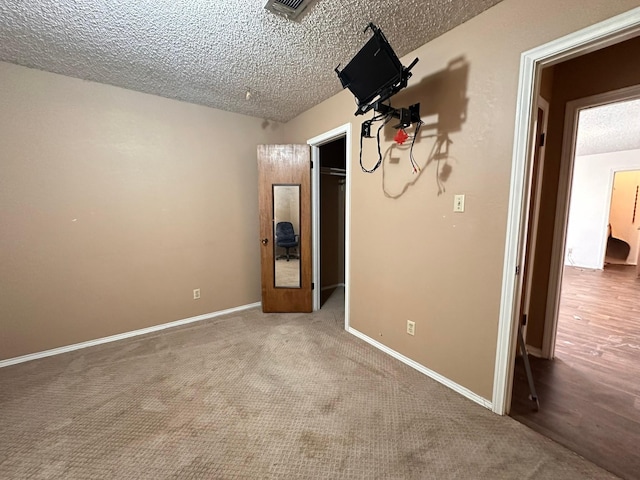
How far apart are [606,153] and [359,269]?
7119 mm

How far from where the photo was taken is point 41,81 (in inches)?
87.6

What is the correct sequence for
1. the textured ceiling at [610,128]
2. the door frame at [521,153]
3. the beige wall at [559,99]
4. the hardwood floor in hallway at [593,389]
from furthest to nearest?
the textured ceiling at [610,128] < the beige wall at [559,99] < the hardwood floor in hallway at [593,389] < the door frame at [521,153]

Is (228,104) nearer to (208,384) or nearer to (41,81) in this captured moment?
(41,81)

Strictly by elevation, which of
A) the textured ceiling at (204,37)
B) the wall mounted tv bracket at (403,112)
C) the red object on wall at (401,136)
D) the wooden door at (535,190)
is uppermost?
the textured ceiling at (204,37)

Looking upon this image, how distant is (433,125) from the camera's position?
1.90m

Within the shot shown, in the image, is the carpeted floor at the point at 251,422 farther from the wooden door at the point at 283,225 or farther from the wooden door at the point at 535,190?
the wooden door at the point at 535,190

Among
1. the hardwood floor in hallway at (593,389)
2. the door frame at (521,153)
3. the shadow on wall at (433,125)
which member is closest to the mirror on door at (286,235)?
the shadow on wall at (433,125)

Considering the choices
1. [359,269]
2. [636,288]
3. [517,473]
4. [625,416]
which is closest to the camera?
[517,473]

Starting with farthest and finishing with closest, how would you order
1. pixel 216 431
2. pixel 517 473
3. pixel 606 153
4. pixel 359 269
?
1. pixel 606 153
2. pixel 359 269
3. pixel 216 431
4. pixel 517 473

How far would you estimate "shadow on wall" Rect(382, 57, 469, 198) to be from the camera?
1754 mm

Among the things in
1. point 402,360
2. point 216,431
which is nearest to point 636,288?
point 402,360

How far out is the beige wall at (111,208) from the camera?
2236 mm

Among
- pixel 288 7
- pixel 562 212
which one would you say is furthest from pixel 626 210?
pixel 288 7

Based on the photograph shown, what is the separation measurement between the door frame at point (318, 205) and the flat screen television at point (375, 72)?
77 centimetres
